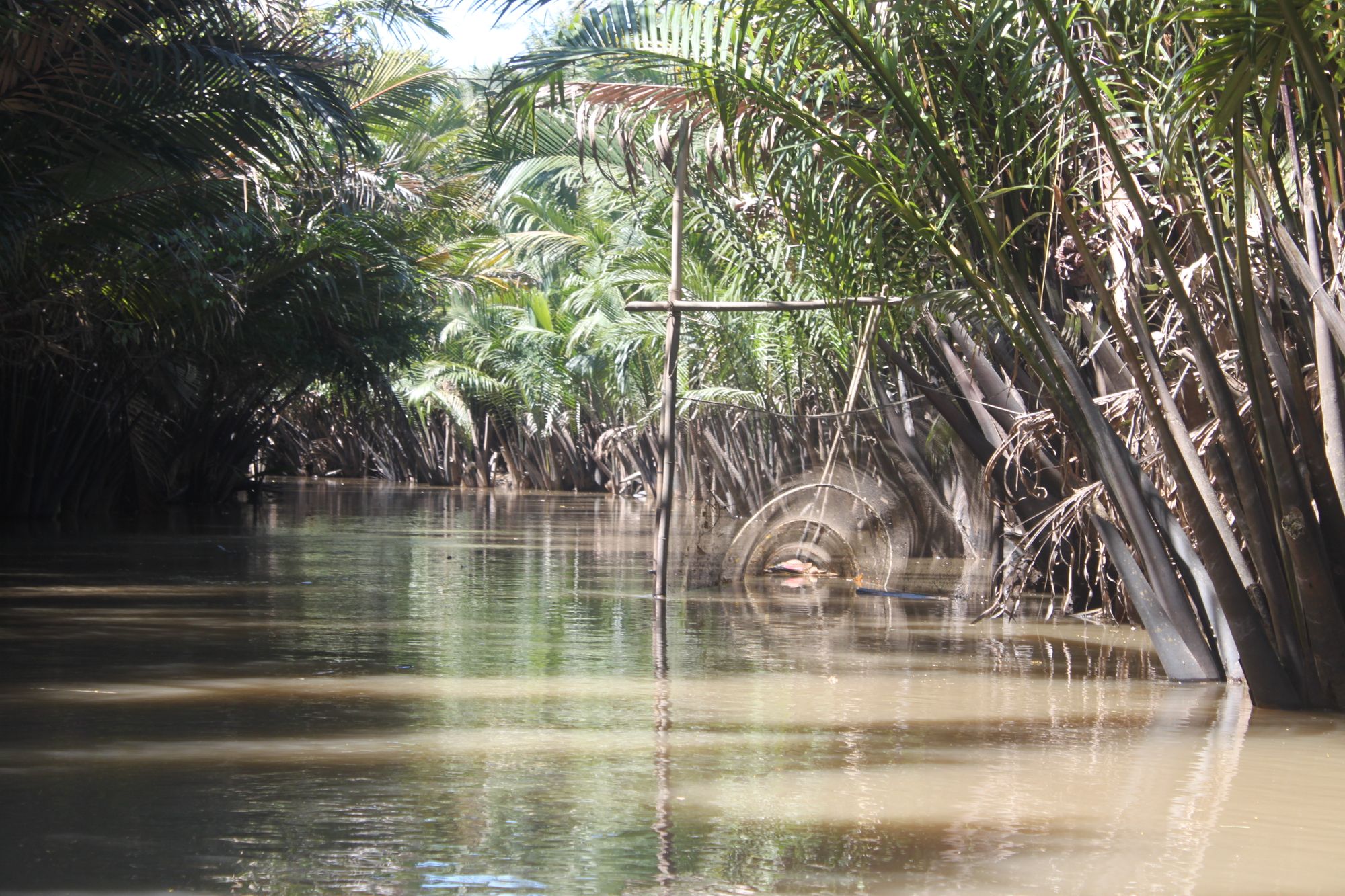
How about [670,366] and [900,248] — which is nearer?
[900,248]

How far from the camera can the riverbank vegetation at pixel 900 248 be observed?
18.0 ft

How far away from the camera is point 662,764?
15.5 ft

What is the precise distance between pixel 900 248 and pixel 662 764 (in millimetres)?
3558

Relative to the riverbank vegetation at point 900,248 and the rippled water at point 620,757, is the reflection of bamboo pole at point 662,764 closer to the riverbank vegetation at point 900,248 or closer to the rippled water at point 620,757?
the rippled water at point 620,757

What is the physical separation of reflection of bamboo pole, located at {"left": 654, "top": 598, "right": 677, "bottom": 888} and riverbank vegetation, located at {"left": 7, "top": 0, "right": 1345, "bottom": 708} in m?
1.73

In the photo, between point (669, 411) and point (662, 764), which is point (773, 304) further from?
point (662, 764)

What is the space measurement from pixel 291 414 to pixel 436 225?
2137 centimetres

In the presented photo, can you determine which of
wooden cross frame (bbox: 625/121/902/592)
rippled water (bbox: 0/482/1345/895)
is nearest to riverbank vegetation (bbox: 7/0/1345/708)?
wooden cross frame (bbox: 625/121/902/592)

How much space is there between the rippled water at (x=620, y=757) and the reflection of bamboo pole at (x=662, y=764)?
0.02 metres

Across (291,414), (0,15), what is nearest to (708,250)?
(0,15)

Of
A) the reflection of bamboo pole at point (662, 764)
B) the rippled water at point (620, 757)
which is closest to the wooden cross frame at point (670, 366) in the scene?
the rippled water at point (620, 757)

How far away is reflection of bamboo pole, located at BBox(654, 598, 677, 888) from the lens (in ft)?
11.9

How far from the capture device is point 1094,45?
6.54m

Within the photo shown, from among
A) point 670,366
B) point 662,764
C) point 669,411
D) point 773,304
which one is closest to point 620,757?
point 662,764
